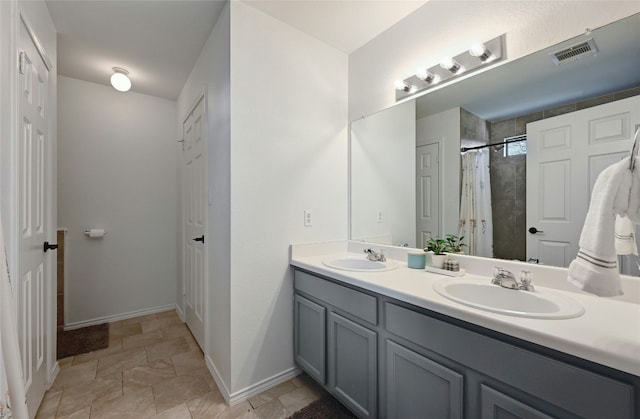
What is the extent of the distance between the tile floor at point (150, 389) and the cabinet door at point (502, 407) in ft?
3.58

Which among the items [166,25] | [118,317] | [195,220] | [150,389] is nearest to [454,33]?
[166,25]

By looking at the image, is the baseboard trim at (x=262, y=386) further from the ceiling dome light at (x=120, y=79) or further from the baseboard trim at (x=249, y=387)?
the ceiling dome light at (x=120, y=79)

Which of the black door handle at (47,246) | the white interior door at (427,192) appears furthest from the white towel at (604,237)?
the black door handle at (47,246)

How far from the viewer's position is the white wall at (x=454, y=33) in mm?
1171

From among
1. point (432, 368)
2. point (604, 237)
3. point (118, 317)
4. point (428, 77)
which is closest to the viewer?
point (604, 237)

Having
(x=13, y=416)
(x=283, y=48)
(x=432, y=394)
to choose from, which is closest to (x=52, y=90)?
(x=283, y=48)

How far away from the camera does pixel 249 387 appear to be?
1.72 meters

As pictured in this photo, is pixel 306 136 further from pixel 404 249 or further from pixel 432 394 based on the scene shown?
pixel 432 394

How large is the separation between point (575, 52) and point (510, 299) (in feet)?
3.64

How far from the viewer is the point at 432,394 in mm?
1093

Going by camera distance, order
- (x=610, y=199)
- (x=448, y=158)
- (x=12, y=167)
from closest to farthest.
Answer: (x=610, y=199) < (x=12, y=167) < (x=448, y=158)

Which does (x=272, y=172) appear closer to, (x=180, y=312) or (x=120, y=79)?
(x=120, y=79)

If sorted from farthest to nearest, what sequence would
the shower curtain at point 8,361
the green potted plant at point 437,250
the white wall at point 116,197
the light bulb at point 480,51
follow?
the white wall at point 116,197, the green potted plant at point 437,250, the light bulb at point 480,51, the shower curtain at point 8,361

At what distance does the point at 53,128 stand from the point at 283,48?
1645 mm
